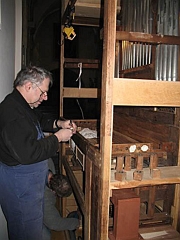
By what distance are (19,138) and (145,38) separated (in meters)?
1.06

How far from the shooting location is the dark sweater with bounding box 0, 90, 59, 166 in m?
1.47

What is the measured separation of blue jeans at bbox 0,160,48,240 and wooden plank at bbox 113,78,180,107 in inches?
39.1

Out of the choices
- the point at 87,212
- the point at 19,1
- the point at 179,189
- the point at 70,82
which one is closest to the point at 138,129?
the point at 179,189

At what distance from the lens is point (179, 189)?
1.71 metres

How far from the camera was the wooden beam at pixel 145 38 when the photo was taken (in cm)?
133

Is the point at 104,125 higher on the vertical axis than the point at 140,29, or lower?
lower

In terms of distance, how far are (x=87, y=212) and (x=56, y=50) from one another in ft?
33.8

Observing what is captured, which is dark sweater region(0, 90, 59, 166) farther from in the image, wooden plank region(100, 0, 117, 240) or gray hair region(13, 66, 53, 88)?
wooden plank region(100, 0, 117, 240)

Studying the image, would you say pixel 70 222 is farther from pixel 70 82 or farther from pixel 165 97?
pixel 70 82

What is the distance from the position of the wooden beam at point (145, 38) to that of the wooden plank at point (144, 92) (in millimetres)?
371

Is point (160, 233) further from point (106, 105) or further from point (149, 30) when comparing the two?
point (149, 30)

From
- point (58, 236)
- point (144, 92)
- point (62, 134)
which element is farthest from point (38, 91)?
point (58, 236)

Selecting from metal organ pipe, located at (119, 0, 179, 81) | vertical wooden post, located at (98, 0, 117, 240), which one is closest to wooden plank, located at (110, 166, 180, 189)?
vertical wooden post, located at (98, 0, 117, 240)

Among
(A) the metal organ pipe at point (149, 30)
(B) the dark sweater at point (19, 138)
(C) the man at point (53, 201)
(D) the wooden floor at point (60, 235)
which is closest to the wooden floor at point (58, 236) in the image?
(D) the wooden floor at point (60, 235)
